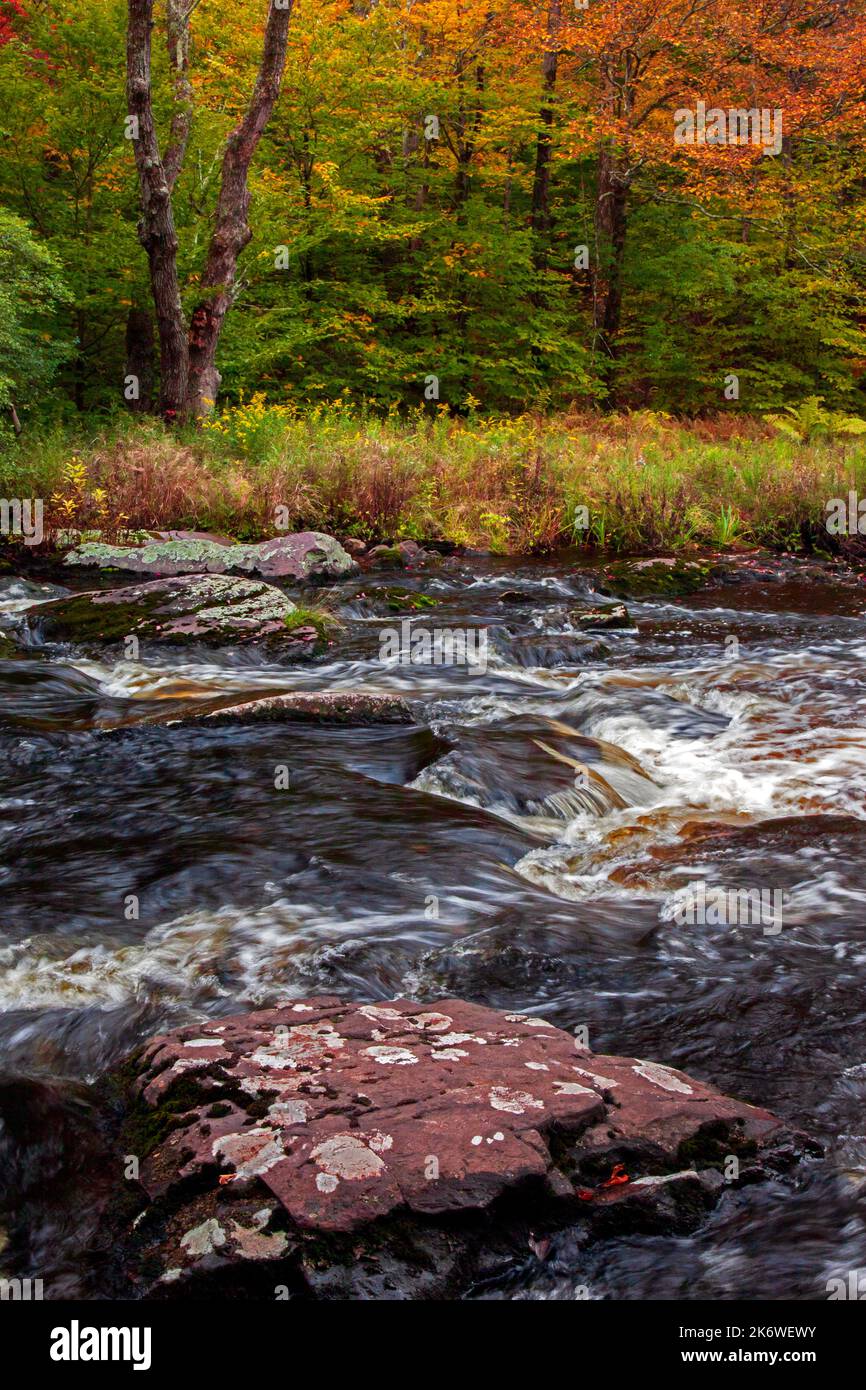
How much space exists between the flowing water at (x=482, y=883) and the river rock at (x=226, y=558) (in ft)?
8.86

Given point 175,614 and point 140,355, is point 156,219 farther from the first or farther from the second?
point 175,614

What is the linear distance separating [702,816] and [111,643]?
204 inches

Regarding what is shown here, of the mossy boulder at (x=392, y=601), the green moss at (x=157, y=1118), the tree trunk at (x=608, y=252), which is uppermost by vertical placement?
the tree trunk at (x=608, y=252)

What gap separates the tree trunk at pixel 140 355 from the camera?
16.5 meters

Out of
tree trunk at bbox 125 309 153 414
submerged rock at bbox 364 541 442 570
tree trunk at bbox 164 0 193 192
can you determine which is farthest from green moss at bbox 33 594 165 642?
tree trunk at bbox 164 0 193 192

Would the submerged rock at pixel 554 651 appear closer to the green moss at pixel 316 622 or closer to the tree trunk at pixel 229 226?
the green moss at pixel 316 622

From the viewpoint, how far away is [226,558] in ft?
35.0

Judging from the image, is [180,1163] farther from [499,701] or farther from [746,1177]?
[499,701]

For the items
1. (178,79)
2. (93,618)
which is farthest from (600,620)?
(178,79)

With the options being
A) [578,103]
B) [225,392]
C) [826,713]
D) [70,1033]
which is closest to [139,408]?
[225,392]

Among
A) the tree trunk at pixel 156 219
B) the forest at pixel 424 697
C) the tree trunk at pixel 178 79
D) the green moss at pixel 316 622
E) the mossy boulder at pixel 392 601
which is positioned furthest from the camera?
the tree trunk at pixel 178 79

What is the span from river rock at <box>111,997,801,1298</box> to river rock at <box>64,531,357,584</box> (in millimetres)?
8090

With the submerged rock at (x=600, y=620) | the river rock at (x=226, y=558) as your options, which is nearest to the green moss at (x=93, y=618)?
the river rock at (x=226, y=558)

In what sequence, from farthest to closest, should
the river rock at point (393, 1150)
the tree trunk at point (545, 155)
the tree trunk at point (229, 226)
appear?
1. the tree trunk at point (545, 155)
2. the tree trunk at point (229, 226)
3. the river rock at point (393, 1150)
